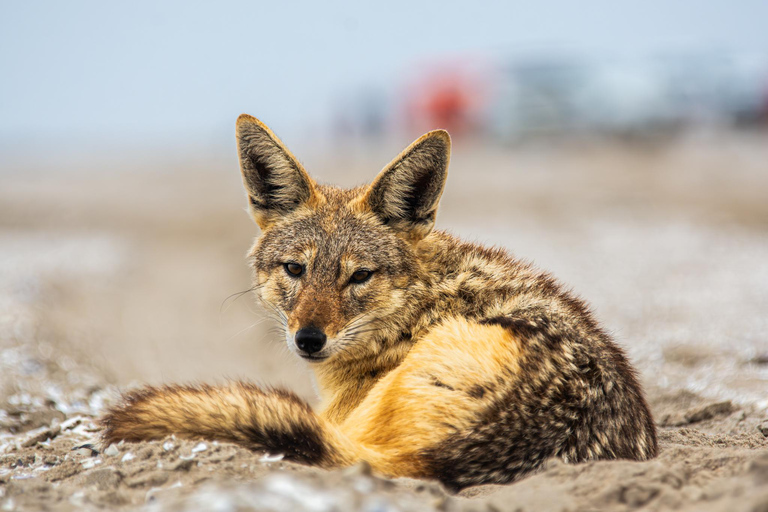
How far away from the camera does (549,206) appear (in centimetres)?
1952

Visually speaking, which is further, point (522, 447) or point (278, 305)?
point (278, 305)

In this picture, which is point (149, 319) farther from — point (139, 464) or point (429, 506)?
point (429, 506)

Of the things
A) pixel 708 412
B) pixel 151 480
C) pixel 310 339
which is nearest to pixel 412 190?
pixel 310 339

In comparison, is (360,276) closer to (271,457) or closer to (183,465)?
(271,457)

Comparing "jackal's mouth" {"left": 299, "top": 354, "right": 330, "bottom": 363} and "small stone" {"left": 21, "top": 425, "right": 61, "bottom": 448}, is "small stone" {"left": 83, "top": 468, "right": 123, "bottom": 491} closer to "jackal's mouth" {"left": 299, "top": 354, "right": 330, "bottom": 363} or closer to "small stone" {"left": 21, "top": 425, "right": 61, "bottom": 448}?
"jackal's mouth" {"left": 299, "top": 354, "right": 330, "bottom": 363}

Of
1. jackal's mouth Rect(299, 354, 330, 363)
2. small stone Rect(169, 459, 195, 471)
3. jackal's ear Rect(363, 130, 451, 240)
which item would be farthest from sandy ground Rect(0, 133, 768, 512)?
jackal's ear Rect(363, 130, 451, 240)

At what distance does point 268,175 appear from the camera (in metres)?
5.22

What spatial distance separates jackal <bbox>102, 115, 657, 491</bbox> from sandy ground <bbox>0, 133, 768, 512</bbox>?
181 mm

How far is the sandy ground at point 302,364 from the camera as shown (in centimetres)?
312

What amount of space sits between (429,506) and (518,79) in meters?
29.3

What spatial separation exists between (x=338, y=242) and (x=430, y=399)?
4.76 feet

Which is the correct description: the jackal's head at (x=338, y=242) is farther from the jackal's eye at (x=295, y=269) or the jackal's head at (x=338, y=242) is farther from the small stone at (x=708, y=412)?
the small stone at (x=708, y=412)

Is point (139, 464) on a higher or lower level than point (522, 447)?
lower

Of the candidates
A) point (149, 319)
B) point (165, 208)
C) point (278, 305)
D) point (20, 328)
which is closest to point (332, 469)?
point (278, 305)
